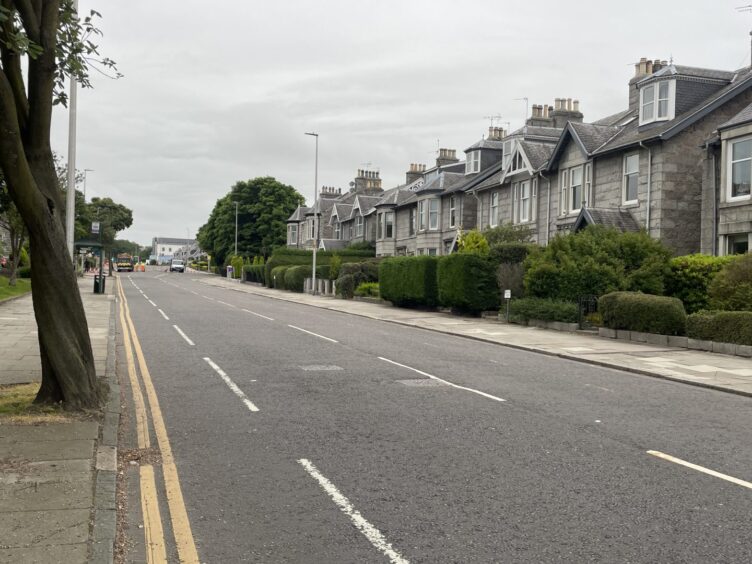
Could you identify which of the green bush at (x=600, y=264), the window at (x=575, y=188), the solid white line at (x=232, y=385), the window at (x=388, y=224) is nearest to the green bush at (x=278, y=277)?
the window at (x=388, y=224)

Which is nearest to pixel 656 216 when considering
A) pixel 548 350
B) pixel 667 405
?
pixel 548 350

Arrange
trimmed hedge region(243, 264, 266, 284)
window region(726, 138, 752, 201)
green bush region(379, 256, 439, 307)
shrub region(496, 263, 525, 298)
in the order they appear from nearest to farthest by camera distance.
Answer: window region(726, 138, 752, 201)
shrub region(496, 263, 525, 298)
green bush region(379, 256, 439, 307)
trimmed hedge region(243, 264, 266, 284)

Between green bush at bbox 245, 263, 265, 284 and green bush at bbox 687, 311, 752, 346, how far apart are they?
5408cm

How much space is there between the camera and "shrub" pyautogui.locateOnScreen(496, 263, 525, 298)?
2736 centimetres

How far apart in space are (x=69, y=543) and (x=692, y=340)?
17.3m

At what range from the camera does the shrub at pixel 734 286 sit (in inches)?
744

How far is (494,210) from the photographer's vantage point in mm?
42344

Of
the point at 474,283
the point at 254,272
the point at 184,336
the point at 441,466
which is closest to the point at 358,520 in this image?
the point at 441,466

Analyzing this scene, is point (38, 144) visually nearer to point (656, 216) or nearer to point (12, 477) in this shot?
point (12, 477)

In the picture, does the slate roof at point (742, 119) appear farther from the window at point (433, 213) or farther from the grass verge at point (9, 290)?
the grass verge at point (9, 290)

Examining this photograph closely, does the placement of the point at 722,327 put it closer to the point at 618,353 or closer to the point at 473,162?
the point at 618,353

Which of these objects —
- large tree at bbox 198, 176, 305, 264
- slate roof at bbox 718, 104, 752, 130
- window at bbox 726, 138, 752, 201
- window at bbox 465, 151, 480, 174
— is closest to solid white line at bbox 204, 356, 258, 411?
window at bbox 726, 138, 752, 201

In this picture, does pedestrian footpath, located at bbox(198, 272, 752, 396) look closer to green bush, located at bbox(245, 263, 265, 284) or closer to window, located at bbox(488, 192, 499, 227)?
window, located at bbox(488, 192, 499, 227)

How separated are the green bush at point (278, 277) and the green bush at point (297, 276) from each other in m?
2.93
